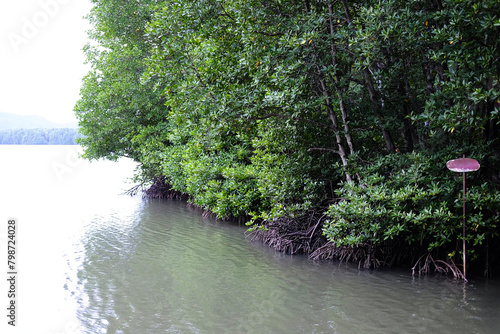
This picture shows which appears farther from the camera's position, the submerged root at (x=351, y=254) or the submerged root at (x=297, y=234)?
the submerged root at (x=297, y=234)

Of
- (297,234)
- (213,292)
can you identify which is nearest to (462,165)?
(297,234)

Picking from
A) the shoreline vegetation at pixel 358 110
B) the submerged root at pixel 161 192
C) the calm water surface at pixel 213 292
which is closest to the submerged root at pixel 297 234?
the shoreline vegetation at pixel 358 110

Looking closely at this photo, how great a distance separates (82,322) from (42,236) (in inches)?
225

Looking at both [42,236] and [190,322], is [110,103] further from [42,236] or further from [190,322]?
[190,322]

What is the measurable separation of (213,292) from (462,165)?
3832 mm

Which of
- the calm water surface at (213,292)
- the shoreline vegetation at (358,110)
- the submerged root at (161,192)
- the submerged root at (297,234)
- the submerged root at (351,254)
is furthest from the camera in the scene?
the submerged root at (161,192)

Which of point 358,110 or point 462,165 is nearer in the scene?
point 462,165

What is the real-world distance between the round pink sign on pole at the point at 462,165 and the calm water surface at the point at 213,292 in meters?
1.72

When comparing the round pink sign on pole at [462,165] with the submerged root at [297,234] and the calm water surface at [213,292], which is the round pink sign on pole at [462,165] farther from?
the submerged root at [297,234]

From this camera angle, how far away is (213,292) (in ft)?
20.4

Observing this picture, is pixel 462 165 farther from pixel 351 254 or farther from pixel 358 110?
pixel 351 254

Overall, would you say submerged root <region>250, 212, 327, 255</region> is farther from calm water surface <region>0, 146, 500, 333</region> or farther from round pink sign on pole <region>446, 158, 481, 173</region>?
round pink sign on pole <region>446, 158, 481, 173</region>

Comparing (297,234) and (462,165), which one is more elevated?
(462,165)

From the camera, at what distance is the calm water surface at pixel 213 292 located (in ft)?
16.8
